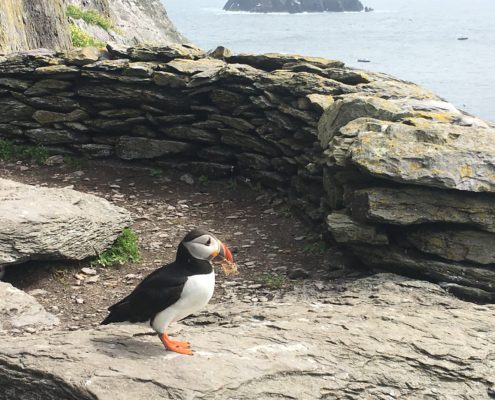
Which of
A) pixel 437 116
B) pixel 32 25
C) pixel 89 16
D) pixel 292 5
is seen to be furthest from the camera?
pixel 292 5

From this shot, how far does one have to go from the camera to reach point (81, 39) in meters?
24.6

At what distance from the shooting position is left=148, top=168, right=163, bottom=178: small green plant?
14.5 m

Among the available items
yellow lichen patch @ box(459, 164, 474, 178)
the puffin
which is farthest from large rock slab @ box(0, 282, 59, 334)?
yellow lichen patch @ box(459, 164, 474, 178)

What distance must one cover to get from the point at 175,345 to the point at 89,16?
2346 cm

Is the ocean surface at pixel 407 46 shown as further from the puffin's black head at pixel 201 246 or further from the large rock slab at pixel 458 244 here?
the puffin's black head at pixel 201 246

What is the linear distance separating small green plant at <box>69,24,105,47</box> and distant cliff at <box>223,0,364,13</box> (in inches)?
2049

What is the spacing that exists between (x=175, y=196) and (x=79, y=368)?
7.84m

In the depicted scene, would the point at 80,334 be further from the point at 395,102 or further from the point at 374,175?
the point at 395,102

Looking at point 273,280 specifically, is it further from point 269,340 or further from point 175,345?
point 175,345

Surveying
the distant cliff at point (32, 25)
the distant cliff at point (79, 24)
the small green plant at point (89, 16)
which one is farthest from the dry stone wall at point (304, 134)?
the small green plant at point (89, 16)

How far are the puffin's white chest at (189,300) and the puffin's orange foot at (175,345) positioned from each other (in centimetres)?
7

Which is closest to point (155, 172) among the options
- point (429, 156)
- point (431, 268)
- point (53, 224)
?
point (53, 224)

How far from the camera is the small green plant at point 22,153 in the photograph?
49.4ft

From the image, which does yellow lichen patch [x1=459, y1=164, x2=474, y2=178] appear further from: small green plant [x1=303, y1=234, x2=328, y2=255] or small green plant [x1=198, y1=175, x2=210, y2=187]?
small green plant [x1=198, y1=175, x2=210, y2=187]
